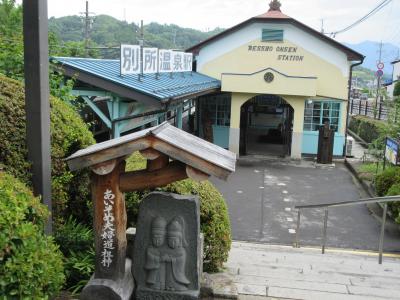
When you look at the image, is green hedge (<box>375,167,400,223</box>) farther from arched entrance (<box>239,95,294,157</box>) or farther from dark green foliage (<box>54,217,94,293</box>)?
arched entrance (<box>239,95,294,157</box>)

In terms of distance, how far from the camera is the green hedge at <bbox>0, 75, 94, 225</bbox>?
489 centimetres

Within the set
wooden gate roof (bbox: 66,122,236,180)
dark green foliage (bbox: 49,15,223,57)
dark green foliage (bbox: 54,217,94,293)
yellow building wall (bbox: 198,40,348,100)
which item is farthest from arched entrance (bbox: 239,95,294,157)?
dark green foliage (bbox: 49,15,223,57)

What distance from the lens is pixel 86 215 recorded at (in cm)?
633

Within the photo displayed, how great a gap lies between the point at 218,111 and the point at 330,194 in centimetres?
877

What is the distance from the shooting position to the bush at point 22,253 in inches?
127

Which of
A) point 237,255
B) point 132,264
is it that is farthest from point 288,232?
point 132,264

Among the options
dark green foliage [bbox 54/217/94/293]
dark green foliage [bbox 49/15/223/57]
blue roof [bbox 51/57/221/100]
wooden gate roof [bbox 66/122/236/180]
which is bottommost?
dark green foliage [bbox 54/217/94/293]

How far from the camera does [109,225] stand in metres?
4.44

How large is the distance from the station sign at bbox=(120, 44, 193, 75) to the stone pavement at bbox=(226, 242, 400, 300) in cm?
547

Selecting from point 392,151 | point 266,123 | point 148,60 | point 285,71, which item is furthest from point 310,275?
point 266,123

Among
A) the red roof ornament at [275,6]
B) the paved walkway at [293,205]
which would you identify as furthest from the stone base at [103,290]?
the red roof ornament at [275,6]

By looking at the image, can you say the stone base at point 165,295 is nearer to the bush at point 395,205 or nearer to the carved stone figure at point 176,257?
the carved stone figure at point 176,257

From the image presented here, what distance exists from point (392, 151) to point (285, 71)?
8.85 meters

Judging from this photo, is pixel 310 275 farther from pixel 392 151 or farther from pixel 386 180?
pixel 392 151
